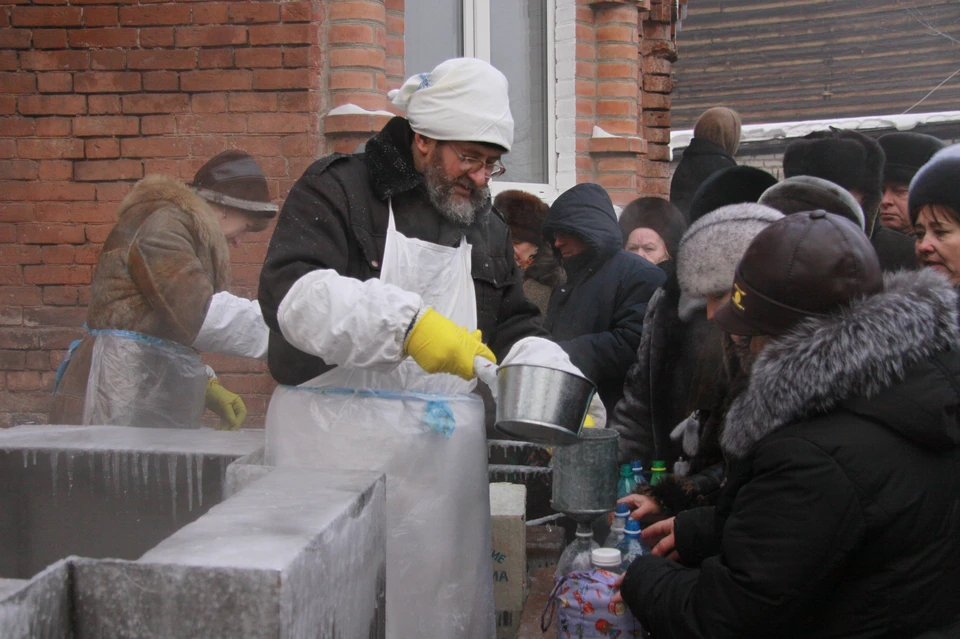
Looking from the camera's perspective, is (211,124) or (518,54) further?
(518,54)

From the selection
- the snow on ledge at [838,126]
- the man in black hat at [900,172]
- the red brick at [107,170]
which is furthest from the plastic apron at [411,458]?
the snow on ledge at [838,126]

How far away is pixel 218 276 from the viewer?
3.98 meters

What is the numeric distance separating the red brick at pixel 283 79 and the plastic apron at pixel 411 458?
2365 millimetres

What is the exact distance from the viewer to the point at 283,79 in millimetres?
4633

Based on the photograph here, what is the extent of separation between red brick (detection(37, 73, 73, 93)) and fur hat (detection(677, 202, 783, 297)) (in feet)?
11.3

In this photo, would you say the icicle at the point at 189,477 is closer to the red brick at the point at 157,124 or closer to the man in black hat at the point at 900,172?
the red brick at the point at 157,124

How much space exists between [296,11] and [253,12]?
0.22 metres

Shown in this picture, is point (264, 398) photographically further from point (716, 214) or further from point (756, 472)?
point (756, 472)

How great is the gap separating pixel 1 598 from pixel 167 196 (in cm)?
276

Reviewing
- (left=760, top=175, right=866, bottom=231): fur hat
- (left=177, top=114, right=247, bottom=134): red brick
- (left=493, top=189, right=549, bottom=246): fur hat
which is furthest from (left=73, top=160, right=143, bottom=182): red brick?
(left=760, top=175, right=866, bottom=231): fur hat

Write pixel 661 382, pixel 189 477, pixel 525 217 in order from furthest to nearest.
→ pixel 525 217 → pixel 661 382 → pixel 189 477

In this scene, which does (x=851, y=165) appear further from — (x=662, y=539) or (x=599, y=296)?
(x=662, y=539)

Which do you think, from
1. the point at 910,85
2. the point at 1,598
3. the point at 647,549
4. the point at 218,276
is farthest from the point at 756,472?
the point at 910,85

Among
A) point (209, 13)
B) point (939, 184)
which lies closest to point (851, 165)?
point (939, 184)
